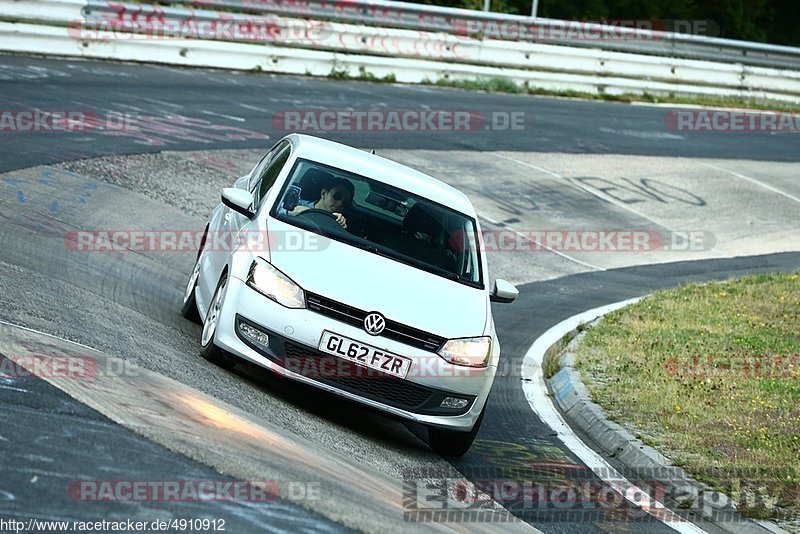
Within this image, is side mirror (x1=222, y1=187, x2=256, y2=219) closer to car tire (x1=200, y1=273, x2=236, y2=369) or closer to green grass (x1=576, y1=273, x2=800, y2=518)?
car tire (x1=200, y1=273, x2=236, y2=369)

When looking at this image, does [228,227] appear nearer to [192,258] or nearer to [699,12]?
[192,258]

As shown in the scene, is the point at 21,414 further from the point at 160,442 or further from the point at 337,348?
the point at 337,348

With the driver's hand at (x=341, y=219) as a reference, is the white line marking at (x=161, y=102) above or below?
below

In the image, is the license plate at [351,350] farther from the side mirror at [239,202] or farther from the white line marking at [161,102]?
the white line marking at [161,102]

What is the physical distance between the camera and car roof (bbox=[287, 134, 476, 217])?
30.6 feet

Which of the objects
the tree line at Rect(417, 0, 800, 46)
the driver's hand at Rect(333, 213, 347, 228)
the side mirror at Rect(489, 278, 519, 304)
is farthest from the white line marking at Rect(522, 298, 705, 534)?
the tree line at Rect(417, 0, 800, 46)

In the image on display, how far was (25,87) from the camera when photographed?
18281mm

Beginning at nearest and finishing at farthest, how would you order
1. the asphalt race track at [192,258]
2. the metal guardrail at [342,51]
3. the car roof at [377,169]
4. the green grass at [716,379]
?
the asphalt race track at [192,258]
the green grass at [716,379]
the car roof at [377,169]
the metal guardrail at [342,51]

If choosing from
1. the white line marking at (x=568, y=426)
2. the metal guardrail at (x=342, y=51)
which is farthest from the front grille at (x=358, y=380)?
the metal guardrail at (x=342, y=51)

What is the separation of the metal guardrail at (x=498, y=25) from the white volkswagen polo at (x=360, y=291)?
16.5 m

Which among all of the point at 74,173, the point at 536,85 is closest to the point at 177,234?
the point at 74,173

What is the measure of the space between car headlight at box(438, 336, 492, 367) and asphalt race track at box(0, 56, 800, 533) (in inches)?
27.9

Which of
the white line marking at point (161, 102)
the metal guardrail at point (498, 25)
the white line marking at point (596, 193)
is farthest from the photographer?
the metal guardrail at point (498, 25)

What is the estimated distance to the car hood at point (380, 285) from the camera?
787cm
